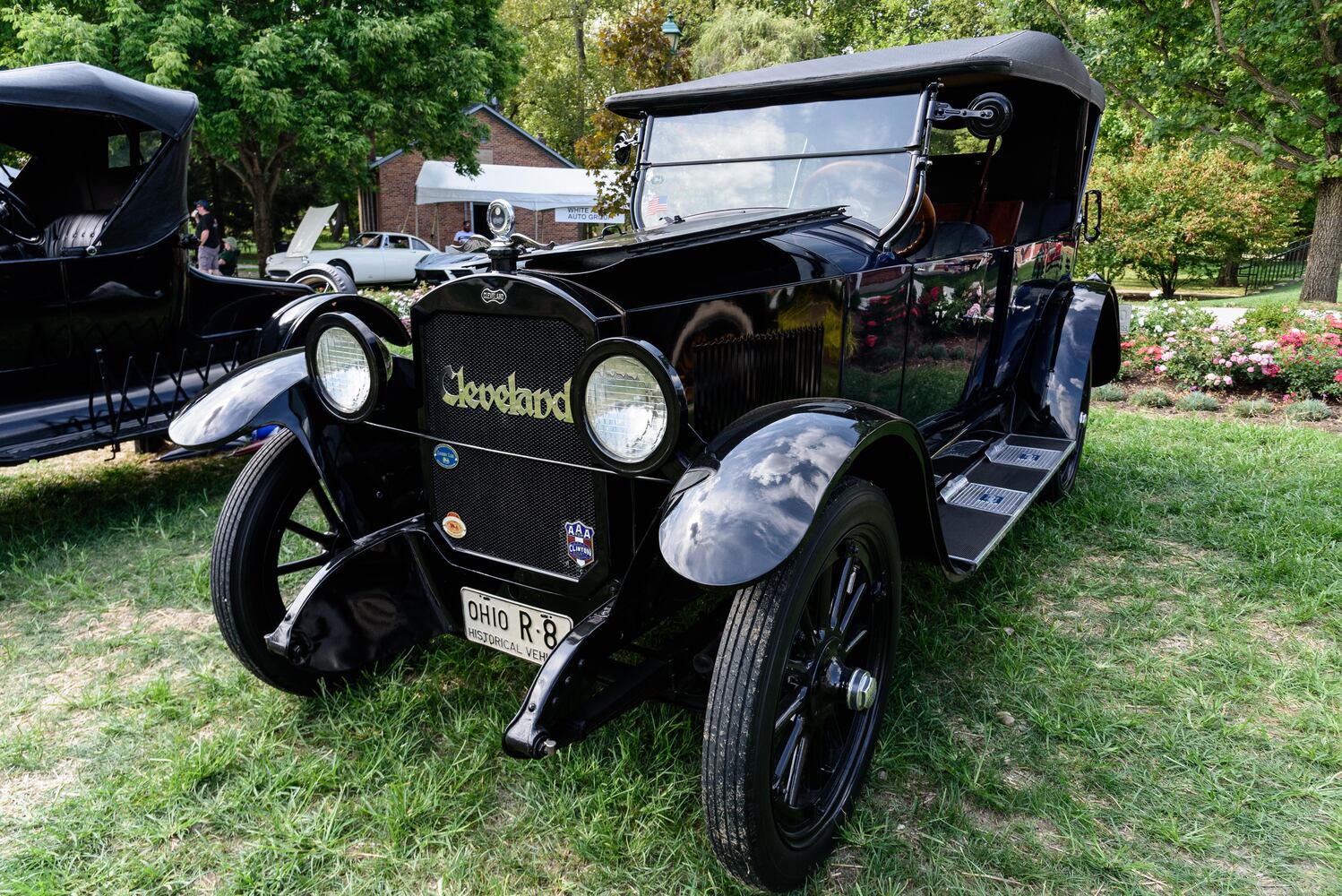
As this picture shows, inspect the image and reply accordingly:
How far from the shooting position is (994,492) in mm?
3352

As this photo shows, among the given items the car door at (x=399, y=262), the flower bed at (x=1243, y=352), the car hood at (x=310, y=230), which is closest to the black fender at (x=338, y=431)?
the flower bed at (x=1243, y=352)

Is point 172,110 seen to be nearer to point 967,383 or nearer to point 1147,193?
point 967,383

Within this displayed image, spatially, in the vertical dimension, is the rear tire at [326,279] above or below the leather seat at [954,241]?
below

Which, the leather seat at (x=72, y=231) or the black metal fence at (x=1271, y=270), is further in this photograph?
the black metal fence at (x=1271, y=270)

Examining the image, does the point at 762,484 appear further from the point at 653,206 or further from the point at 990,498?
the point at 653,206

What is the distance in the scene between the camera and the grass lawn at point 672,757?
6.75 ft

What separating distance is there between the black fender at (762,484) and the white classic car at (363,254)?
1673 cm

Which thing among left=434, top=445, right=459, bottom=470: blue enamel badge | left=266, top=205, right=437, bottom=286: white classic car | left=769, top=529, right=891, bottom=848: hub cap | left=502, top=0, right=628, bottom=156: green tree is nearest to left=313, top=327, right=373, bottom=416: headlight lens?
left=434, top=445, right=459, bottom=470: blue enamel badge

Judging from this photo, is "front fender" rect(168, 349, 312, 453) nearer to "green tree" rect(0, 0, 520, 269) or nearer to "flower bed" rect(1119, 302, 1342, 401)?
"flower bed" rect(1119, 302, 1342, 401)

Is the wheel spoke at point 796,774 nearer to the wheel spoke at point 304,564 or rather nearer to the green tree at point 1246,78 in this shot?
the wheel spoke at point 304,564

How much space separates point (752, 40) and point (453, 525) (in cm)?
2256

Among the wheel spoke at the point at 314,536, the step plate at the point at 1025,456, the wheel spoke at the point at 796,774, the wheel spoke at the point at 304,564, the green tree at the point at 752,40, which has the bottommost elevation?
the wheel spoke at the point at 796,774

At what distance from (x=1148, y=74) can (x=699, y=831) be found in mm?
13405

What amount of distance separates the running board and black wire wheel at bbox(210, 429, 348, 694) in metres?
2.00
